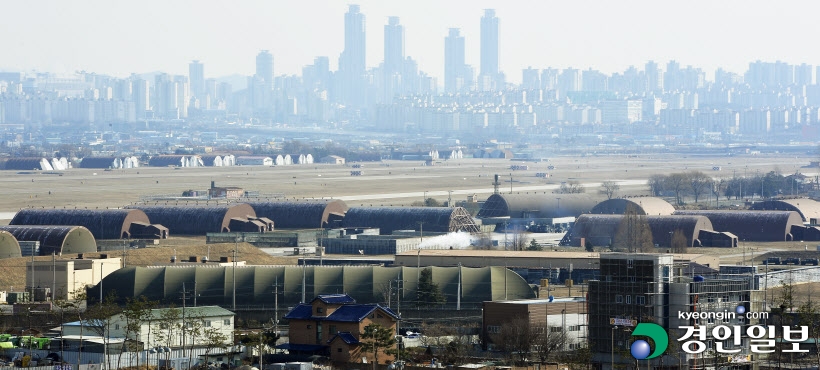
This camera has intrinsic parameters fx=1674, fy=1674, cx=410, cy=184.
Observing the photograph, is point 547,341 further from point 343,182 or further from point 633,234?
point 343,182

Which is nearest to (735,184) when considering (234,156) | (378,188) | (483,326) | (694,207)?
(694,207)

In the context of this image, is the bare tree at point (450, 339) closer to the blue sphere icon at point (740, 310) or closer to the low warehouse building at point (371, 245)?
the blue sphere icon at point (740, 310)

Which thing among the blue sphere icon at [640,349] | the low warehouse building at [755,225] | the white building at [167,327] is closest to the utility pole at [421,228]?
the low warehouse building at [755,225]

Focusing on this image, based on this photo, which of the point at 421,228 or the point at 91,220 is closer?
the point at 421,228

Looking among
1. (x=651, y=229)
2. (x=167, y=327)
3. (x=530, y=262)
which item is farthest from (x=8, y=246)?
(x=651, y=229)

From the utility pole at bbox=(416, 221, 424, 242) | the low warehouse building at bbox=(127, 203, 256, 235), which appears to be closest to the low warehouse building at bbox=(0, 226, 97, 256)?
the utility pole at bbox=(416, 221, 424, 242)

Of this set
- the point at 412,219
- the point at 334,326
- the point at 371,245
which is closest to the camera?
the point at 334,326
